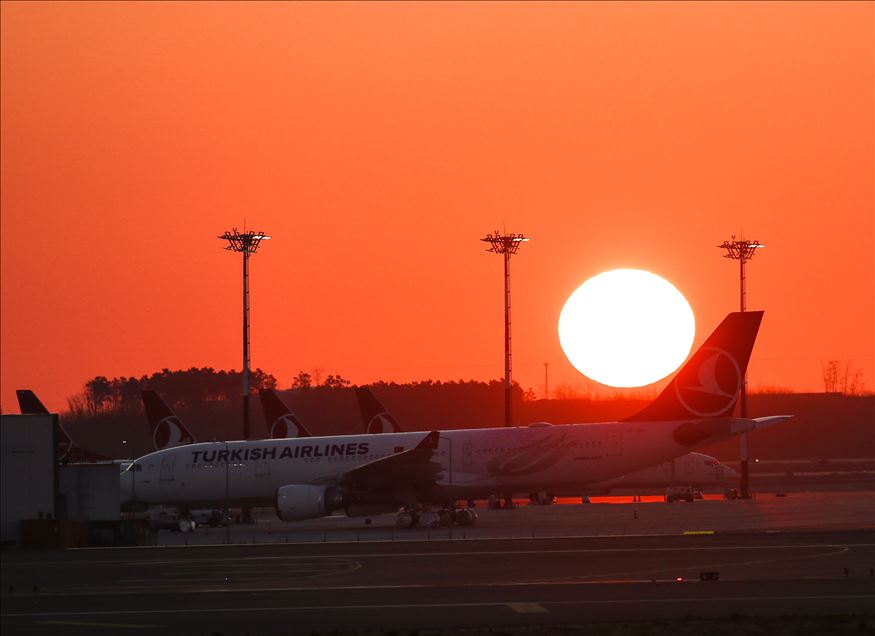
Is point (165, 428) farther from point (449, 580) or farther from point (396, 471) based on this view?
point (449, 580)

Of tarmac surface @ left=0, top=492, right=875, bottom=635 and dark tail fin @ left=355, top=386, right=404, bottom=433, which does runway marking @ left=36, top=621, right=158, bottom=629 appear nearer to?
tarmac surface @ left=0, top=492, right=875, bottom=635

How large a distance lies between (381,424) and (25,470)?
33.4 metres

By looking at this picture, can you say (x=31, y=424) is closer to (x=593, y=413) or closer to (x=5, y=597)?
(x=5, y=597)

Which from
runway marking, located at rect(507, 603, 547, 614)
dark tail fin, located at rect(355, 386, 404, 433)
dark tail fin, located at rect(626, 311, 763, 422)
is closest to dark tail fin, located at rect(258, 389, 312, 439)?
dark tail fin, located at rect(355, 386, 404, 433)

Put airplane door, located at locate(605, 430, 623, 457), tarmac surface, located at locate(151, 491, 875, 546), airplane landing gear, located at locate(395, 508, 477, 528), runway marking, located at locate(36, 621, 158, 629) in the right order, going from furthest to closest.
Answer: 1. airplane door, located at locate(605, 430, 623, 457)
2. airplane landing gear, located at locate(395, 508, 477, 528)
3. tarmac surface, located at locate(151, 491, 875, 546)
4. runway marking, located at locate(36, 621, 158, 629)

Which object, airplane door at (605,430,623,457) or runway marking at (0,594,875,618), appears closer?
runway marking at (0,594,875,618)

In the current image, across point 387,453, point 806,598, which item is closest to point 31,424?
point 387,453

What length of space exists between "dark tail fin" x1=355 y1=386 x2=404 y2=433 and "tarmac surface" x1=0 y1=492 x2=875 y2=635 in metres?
26.9

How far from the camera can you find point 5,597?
23.6 m

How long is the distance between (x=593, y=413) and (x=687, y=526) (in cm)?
11581

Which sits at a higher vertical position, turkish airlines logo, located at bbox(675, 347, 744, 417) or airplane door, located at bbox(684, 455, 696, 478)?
turkish airlines logo, located at bbox(675, 347, 744, 417)

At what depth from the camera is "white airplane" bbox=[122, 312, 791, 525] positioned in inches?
1806

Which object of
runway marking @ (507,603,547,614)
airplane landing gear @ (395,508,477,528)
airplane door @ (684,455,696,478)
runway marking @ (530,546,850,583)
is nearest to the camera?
runway marking @ (507,603,547,614)

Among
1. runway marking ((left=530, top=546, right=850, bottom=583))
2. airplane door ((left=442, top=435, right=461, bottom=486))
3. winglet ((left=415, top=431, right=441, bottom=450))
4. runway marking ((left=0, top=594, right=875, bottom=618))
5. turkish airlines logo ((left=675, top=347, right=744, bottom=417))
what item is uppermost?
turkish airlines logo ((left=675, top=347, right=744, bottom=417))
